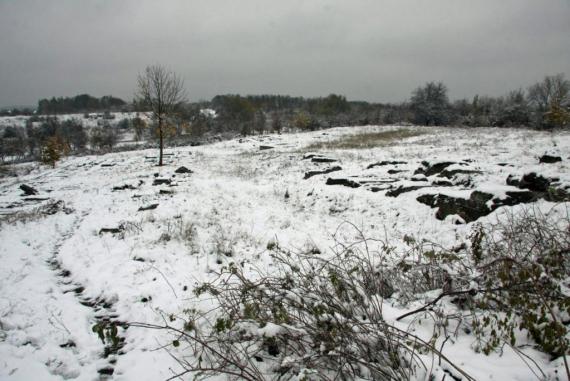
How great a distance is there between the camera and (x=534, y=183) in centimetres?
696

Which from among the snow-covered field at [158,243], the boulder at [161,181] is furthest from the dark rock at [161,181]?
the snow-covered field at [158,243]

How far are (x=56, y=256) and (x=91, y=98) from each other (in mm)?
195974

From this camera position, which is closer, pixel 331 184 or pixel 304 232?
pixel 304 232

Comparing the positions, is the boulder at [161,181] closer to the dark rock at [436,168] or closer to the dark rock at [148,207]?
the dark rock at [148,207]

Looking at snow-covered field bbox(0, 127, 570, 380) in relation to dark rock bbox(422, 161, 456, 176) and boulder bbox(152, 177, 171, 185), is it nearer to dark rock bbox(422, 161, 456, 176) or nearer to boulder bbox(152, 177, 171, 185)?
dark rock bbox(422, 161, 456, 176)

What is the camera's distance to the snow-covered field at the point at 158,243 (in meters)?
2.89

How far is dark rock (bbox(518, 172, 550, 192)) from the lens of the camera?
6840 mm

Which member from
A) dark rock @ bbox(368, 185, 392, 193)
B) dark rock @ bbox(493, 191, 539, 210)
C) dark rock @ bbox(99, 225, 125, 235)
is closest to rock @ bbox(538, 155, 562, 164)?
dark rock @ bbox(493, 191, 539, 210)

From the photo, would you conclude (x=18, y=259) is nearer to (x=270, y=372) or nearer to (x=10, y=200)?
(x=270, y=372)

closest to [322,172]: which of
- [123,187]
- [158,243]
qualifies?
[158,243]

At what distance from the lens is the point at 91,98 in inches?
6156

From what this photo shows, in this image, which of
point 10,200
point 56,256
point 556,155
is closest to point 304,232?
point 56,256

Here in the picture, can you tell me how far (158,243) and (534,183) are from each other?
32.8 ft

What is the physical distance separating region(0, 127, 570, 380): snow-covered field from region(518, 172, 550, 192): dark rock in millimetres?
227
